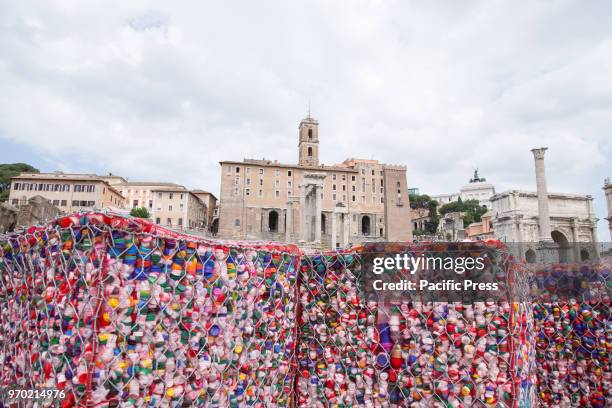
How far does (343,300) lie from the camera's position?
3.66 m

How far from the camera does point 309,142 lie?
6769 cm

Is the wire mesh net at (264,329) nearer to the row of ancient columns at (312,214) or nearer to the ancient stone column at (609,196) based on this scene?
the row of ancient columns at (312,214)

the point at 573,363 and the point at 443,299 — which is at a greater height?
the point at 443,299

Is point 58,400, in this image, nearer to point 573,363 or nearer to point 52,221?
point 52,221

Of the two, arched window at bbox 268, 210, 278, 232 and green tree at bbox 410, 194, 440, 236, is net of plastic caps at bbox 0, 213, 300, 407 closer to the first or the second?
arched window at bbox 268, 210, 278, 232

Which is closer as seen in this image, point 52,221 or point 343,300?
point 52,221

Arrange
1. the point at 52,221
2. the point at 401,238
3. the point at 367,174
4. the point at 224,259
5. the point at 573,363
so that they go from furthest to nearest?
the point at 367,174
the point at 401,238
the point at 573,363
the point at 224,259
the point at 52,221

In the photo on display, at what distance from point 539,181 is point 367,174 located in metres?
33.1

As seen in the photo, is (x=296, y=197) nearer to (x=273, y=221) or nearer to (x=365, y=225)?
(x=273, y=221)

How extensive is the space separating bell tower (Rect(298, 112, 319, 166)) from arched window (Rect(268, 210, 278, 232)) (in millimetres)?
11341

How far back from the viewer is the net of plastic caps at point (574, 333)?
12.8 feet

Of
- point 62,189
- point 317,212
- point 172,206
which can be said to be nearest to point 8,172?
point 62,189

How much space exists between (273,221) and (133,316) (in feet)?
194

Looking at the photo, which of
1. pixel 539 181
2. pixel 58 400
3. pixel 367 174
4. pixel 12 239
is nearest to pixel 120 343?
pixel 58 400
